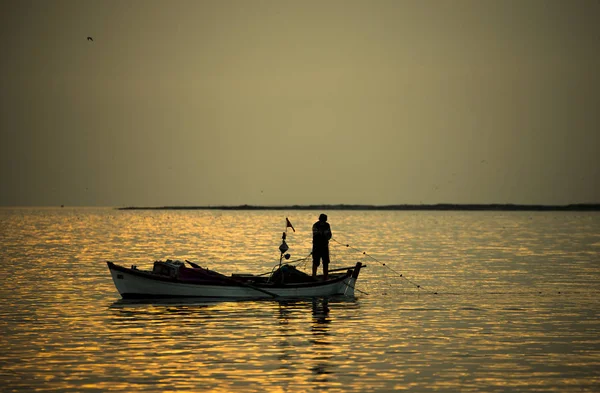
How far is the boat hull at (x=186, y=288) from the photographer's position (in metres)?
36.0

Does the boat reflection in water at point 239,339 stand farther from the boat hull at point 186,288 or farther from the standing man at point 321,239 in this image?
the standing man at point 321,239

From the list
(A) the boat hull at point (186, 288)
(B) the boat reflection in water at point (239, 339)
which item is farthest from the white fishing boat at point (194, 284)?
(B) the boat reflection in water at point (239, 339)

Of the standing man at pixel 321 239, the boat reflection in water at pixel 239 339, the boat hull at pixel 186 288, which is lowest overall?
the boat reflection in water at pixel 239 339

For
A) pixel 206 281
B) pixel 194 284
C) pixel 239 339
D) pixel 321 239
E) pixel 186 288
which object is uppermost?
pixel 321 239

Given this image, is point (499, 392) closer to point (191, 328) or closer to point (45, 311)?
point (191, 328)

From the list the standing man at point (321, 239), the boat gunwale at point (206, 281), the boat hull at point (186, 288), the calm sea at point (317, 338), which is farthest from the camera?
the standing man at point (321, 239)

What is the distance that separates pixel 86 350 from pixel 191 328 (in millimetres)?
4687

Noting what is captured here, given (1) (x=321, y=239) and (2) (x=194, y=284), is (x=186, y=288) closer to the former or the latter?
(2) (x=194, y=284)

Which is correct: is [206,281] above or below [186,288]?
above

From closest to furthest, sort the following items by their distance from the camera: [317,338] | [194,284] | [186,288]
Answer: [317,338] < [194,284] < [186,288]

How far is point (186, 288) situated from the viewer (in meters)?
36.3

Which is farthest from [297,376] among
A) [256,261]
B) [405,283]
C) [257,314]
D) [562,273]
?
[256,261]

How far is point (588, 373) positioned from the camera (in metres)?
21.5

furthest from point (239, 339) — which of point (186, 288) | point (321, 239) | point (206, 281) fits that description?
point (321, 239)
